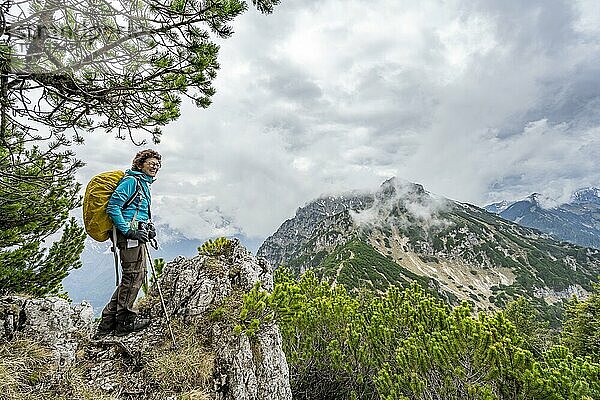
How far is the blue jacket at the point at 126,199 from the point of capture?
5.50 meters

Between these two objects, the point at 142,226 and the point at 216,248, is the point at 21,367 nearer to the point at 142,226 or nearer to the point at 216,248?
the point at 142,226

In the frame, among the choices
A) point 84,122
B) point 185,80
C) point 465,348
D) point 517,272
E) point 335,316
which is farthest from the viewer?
point 517,272

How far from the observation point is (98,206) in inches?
222

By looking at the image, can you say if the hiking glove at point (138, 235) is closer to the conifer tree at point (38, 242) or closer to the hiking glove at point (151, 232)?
the hiking glove at point (151, 232)

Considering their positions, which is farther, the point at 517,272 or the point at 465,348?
the point at 517,272

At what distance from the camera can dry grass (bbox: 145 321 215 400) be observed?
5301mm

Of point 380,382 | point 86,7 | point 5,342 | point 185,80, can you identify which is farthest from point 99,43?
point 380,382

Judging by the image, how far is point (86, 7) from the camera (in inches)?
169

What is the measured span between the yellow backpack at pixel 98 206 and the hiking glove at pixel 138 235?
41 centimetres

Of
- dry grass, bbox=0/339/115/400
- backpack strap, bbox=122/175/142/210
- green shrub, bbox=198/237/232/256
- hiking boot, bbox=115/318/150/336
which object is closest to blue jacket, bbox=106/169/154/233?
backpack strap, bbox=122/175/142/210

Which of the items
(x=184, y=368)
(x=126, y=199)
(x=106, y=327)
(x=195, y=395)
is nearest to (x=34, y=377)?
(x=106, y=327)

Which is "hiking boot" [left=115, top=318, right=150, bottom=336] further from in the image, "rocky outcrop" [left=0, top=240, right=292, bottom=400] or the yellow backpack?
the yellow backpack

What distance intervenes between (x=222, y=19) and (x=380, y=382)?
9.17m

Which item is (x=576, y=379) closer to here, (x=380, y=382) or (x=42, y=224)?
(x=380, y=382)
